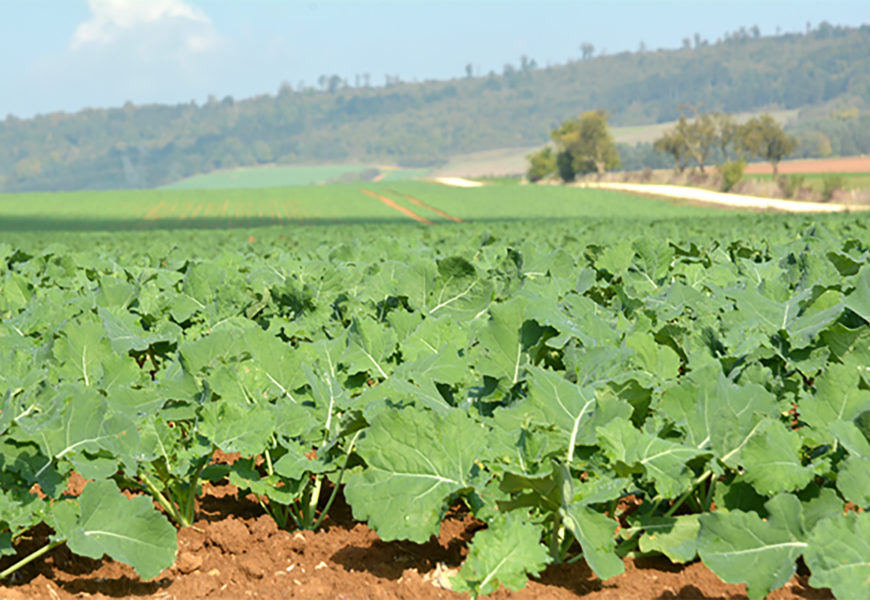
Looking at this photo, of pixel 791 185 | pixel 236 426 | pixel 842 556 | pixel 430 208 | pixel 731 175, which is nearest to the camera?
pixel 842 556

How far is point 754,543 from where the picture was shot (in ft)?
6.07

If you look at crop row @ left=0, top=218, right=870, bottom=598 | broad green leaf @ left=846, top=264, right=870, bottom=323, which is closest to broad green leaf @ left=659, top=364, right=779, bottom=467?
crop row @ left=0, top=218, right=870, bottom=598

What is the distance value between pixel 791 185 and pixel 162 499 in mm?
68999

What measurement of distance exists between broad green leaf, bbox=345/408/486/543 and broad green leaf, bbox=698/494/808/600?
23.9 inches

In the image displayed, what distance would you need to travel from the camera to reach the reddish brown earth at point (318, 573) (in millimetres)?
2131

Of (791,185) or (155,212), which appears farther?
(155,212)

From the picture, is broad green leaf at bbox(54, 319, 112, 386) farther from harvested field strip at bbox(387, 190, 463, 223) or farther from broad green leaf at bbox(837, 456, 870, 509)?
harvested field strip at bbox(387, 190, 463, 223)

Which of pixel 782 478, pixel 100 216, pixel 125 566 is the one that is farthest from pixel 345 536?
pixel 100 216

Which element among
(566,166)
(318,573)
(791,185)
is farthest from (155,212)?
(318,573)

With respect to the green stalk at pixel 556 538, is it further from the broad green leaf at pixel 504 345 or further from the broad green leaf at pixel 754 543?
the broad green leaf at pixel 504 345

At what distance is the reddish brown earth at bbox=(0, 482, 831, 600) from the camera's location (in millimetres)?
2131

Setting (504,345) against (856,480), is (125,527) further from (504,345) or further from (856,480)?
(856,480)

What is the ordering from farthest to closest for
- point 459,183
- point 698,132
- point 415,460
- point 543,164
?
1. point 543,164
2. point 459,183
3. point 698,132
4. point 415,460

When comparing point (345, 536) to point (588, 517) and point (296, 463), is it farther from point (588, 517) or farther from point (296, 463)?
point (588, 517)
